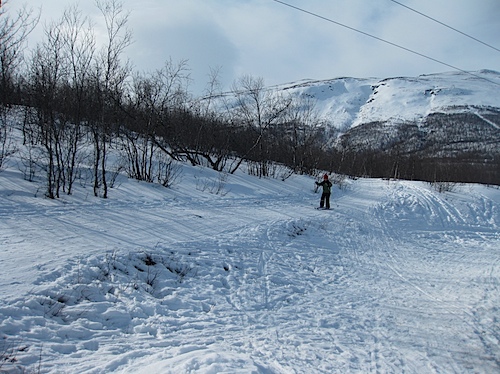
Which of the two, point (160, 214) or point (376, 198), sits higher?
point (376, 198)

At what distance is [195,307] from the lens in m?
5.64

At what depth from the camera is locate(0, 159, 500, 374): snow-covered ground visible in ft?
13.6

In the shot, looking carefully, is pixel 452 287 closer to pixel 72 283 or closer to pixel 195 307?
pixel 195 307

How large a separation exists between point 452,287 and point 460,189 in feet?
69.9

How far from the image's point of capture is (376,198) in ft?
71.5

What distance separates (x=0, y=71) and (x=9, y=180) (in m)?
9.23

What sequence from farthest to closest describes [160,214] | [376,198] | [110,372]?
[376,198], [160,214], [110,372]

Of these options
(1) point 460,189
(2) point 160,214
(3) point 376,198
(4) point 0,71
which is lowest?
(2) point 160,214

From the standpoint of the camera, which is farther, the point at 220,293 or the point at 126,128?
the point at 126,128

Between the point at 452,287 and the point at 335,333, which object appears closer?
the point at 335,333

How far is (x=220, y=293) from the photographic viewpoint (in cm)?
631

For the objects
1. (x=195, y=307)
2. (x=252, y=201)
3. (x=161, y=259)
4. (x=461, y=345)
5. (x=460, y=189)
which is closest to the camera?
(x=461, y=345)

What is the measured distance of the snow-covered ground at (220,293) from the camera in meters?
4.15

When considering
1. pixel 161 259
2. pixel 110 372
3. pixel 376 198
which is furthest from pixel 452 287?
pixel 376 198
